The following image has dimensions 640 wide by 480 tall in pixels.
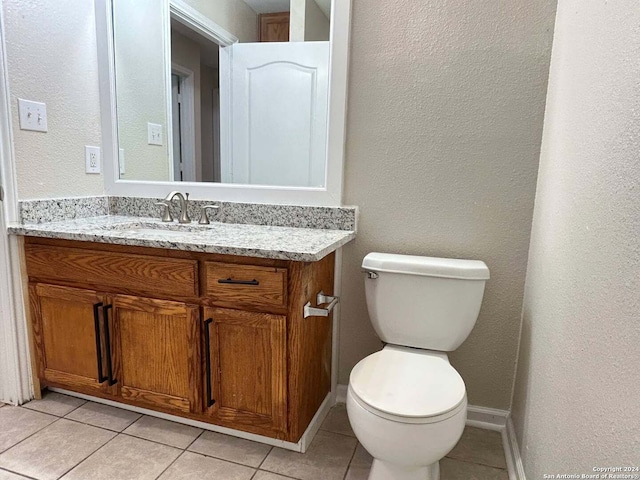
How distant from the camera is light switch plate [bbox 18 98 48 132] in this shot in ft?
5.46

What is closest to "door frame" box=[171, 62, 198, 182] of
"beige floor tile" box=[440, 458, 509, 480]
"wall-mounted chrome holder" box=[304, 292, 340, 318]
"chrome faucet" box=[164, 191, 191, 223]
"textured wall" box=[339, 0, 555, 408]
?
"chrome faucet" box=[164, 191, 191, 223]

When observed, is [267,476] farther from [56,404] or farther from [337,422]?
[56,404]

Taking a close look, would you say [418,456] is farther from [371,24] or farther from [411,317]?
[371,24]

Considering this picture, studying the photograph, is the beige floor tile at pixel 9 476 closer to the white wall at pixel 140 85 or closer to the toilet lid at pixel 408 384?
the toilet lid at pixel 408 384

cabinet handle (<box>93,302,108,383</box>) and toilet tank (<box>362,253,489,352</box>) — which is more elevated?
toilet tank (<box>362,253,489,352</box>)

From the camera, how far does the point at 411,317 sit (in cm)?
153

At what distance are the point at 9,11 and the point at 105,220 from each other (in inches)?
35.0

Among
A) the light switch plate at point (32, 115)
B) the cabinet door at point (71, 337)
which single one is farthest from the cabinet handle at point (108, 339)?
the light switch plate at point (32, 115)

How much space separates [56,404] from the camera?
1800 mm

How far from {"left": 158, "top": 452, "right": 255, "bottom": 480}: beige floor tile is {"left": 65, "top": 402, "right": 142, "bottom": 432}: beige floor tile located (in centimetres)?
36

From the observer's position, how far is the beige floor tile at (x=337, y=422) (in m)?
1.69

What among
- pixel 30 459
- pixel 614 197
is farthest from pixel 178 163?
pixel 614 197

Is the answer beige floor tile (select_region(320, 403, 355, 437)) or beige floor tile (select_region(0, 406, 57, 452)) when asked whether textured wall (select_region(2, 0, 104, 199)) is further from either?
beige floor tile (select_region(320, 403, 355, 437))

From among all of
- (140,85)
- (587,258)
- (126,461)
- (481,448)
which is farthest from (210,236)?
(481,448)
